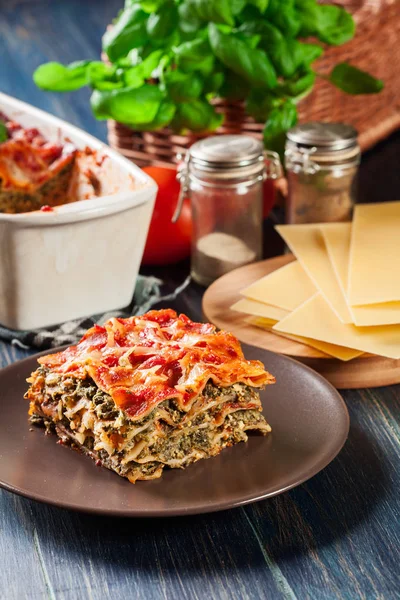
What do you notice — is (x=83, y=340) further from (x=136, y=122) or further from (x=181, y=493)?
(x=136, y=122)

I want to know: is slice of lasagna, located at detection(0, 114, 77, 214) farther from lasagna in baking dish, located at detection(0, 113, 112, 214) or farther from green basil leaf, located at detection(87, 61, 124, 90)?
green basil leaf, located at detection(87, 61, 124, 90)

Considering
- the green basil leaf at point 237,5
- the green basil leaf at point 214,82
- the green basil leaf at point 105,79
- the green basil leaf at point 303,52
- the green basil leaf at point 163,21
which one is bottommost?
the green basil leaf at point 105,79

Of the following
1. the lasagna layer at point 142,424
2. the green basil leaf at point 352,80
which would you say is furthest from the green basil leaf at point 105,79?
the lasagna layer at point 142,424

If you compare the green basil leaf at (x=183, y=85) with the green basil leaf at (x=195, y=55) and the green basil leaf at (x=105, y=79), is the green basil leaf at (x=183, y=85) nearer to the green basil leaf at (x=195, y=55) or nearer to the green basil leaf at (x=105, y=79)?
the green basil leaf at (x=195, y=55)

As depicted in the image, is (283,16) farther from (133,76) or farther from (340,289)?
(340,289)

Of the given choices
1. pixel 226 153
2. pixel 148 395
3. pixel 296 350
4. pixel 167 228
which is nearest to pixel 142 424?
pixel 148 395

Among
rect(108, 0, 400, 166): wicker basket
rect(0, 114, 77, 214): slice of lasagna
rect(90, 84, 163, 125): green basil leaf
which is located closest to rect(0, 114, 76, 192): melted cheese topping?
rect(0, 114, 77, 214): slice of lasagna
